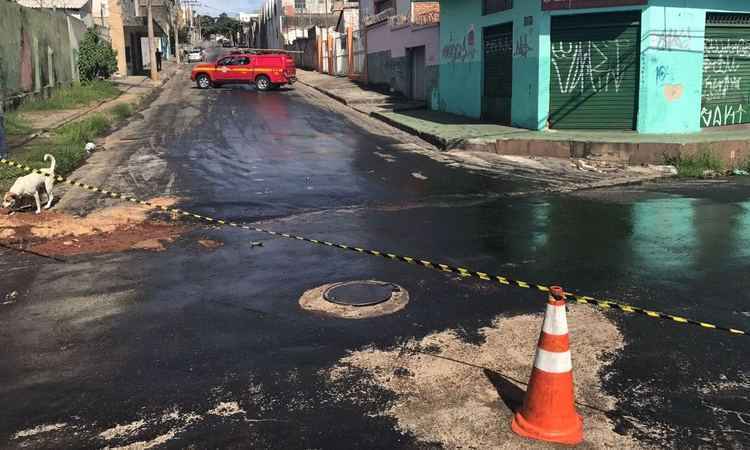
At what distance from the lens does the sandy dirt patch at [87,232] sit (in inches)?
306

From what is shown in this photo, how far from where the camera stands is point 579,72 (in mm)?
16734

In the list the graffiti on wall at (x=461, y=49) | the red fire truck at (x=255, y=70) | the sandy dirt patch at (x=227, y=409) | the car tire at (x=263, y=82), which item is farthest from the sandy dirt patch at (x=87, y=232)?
the car tire at (x=263, y=82)

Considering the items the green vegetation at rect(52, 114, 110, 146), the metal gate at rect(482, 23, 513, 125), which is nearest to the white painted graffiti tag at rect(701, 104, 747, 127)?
the metal gate at rect(482, 23, 513, 125)

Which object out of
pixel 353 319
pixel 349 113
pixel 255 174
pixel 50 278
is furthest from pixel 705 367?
pixel 349 113

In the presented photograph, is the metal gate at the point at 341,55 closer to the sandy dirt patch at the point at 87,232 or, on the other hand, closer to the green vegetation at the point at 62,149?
the green vegetation at the point at 62,149

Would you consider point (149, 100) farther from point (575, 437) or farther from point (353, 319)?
point (575, 437)

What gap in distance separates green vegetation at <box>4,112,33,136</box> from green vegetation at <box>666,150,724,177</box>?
15.0 m

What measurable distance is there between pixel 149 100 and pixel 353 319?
89.3 feet

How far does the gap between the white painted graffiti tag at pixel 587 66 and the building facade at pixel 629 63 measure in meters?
0.02

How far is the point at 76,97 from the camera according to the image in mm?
25234

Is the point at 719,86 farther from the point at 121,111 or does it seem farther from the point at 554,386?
the point at 121,111

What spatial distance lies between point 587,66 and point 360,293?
12729mm

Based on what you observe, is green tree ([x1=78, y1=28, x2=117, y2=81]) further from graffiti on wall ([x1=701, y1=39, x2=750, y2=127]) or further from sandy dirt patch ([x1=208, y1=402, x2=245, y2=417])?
sandy dirt patch ([x1=208, y1=402, x2=245, y2=417])

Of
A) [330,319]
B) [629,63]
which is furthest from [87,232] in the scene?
[629,63]
